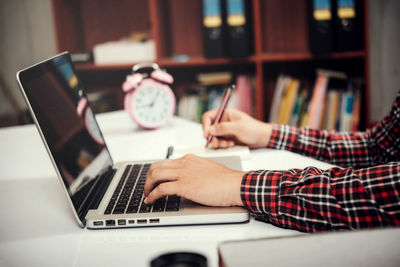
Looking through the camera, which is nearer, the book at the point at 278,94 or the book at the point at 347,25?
the book at the point at 347,25

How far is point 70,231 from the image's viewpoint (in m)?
0.79

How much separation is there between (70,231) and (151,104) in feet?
2.60

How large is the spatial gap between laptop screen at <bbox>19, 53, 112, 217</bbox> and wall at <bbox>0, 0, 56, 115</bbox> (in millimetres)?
2158

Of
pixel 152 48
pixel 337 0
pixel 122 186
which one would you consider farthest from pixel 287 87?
pixel 122 186

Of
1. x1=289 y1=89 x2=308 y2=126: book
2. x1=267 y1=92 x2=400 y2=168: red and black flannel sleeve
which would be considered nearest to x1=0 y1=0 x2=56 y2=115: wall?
x1=289 y1=89 x2=308 y2=126: book

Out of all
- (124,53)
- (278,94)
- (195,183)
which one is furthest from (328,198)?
(124,53)

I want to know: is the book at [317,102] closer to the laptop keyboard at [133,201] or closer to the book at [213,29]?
the book at [213,29]

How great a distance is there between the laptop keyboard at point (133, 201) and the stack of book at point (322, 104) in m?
1.43

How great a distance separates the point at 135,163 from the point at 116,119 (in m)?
0.61

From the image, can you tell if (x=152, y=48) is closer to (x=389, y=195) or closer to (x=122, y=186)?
(x=122, y=186)

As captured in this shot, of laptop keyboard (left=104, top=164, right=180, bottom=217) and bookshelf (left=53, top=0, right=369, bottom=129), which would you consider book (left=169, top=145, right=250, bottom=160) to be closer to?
laptop keyboard (left=104, top=164, right=180, bottom=217)

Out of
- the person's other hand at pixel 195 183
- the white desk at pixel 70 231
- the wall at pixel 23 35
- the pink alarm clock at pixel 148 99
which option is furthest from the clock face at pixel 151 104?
the wall at pixel 23 35

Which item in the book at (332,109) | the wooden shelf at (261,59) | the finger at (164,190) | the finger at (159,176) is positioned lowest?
the book at (332,109)

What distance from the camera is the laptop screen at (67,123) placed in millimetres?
784
